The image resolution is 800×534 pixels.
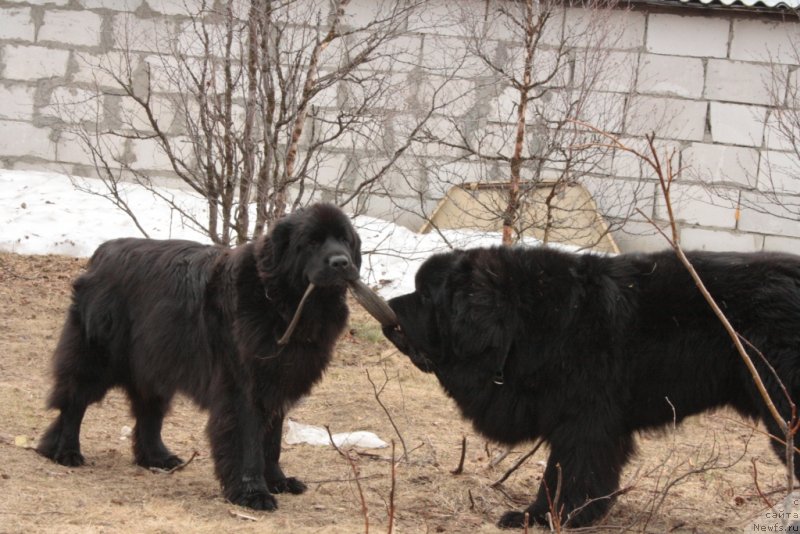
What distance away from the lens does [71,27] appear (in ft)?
37.4

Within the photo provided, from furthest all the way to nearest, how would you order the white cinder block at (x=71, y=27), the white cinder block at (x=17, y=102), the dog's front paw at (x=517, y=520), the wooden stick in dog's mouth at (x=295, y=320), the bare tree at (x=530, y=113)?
the white cinder block at (x=17, y=102), the white cinder block at (x=71, y=27), the bare tree at (x=530, y=113), the wooden stick in dog's mouth at (x=295, y=320), the dog's front paw at (x=517, y=520)

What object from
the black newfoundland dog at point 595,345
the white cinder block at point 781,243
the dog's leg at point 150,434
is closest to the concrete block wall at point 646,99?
the white cinder block at point 781,243

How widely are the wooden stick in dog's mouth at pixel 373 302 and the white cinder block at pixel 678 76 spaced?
23.6 feet

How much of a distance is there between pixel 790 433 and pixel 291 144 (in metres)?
5.62

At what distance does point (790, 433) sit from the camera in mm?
2781

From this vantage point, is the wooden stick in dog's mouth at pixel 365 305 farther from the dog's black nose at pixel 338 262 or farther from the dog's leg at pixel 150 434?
the dog's leg at pixel 150 434

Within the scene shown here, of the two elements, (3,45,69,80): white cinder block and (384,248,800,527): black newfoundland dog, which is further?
(3,45,69,80): white cinder block

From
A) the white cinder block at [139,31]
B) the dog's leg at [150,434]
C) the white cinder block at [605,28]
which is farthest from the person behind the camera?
the white cinder block at [139,31]

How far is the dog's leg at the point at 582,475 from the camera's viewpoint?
4598 millimetres

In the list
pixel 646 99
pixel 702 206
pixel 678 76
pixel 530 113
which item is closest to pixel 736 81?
pixel 678 76

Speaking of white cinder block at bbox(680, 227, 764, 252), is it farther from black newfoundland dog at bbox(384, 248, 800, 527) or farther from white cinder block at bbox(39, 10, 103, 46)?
white cinder block at bbox(39, 10, 103, 46)

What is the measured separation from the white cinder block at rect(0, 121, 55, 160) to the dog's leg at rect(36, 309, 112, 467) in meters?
6.42

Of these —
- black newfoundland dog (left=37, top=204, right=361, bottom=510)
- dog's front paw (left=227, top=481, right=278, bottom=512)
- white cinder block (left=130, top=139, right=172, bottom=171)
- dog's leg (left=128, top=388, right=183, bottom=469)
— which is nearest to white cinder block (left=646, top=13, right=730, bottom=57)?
white cinder block (left=130, top=139, right=172, bottom=171)

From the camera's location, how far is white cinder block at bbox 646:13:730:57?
36.9ft
